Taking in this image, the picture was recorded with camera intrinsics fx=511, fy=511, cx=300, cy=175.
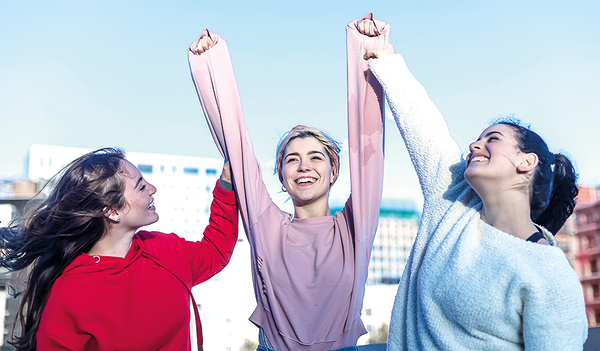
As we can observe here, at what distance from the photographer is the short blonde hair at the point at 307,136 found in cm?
218

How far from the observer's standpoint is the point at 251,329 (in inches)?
2414

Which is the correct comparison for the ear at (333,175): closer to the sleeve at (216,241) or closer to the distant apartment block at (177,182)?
the sleeve at (216,241)

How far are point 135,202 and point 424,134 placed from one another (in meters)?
1.10

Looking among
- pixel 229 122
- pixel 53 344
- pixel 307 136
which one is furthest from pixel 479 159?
pixel 53 344

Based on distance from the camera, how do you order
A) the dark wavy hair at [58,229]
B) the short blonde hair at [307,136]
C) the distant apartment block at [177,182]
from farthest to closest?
the distant apartment block at [177,182] < the short blonde hair at [307,136] < the dark wavy hair at [58,229]

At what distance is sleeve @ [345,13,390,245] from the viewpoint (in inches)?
76.5

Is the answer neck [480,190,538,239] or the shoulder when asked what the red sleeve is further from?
neck [480,190,538,239]

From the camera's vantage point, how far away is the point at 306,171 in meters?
2.04

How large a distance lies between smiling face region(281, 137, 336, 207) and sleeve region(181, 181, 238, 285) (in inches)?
10.1

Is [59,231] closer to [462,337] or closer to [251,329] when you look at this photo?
[462,337]

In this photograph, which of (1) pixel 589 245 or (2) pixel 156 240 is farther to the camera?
(1) pixel 589 245

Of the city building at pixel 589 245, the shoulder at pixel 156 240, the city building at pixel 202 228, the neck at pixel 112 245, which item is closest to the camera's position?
the neck at pixel 112 245

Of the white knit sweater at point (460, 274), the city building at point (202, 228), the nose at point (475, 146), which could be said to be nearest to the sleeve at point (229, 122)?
the white knit sweater at point (460, 274)

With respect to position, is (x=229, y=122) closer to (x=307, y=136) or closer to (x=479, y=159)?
(x=307, y=136)
